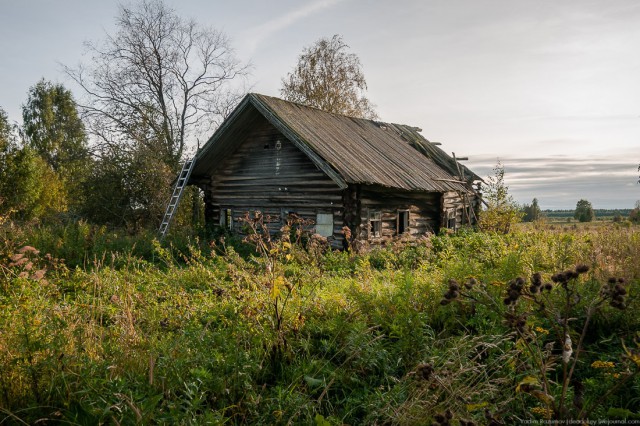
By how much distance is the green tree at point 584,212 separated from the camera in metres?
39.4

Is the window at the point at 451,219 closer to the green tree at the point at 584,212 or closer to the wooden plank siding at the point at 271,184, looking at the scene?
the wooden plank siding at the point at 271,184

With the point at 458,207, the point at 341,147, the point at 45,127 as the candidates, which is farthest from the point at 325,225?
the point at 45,127

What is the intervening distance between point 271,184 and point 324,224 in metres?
2.67

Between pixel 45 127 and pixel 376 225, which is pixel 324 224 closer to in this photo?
pixel 376 225

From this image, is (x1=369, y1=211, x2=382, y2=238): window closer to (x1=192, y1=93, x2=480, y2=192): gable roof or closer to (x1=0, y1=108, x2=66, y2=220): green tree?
(x1=192, y1=93, x2=480, y2=192): gable roof

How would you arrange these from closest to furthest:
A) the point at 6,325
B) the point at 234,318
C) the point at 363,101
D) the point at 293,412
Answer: the point at 293,412, the point at 6,325, the point at 234,318, the point at 363,101

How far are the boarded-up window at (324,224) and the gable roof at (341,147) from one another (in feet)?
6.40

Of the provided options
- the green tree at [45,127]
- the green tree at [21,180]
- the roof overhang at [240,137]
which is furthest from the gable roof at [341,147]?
the green tree at [45,127]

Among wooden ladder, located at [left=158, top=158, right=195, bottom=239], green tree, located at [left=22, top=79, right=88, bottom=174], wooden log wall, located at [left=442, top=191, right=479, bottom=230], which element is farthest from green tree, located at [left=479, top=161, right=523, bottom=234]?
green tree, located at [left=22, top=79, right=88, bottom=174]

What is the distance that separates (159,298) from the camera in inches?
264

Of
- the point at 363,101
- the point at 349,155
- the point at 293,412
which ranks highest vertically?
the point at 363,101

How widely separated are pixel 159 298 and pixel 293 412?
396cm

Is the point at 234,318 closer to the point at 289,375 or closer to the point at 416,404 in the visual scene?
the point at 289,375

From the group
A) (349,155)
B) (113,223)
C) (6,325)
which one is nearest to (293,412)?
(6,325)
